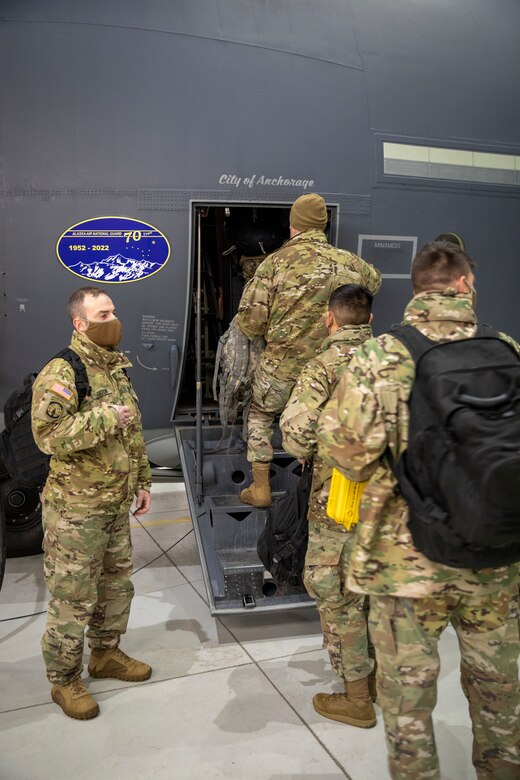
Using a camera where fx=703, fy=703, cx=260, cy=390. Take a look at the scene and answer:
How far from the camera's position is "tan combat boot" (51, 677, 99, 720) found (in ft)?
11.0

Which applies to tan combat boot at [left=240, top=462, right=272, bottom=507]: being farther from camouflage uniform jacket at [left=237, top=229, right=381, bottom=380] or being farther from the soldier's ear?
the soldier's ear

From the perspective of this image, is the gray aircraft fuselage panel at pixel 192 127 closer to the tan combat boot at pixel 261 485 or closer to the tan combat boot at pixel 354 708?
the tan combat boot at pixel 261 485

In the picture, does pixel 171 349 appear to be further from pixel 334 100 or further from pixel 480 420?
pixel 480 420

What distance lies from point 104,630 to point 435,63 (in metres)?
4.57

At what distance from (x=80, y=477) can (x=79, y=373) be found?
0.49 m

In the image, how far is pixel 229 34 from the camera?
16.0 feet

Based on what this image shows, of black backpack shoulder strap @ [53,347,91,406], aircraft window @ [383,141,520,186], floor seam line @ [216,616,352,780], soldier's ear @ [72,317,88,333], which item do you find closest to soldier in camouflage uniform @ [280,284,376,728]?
floor seam line @ [216,616,352,780]

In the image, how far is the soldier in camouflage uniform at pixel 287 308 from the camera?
4.35m

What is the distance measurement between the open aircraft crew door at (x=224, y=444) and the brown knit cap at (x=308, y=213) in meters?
0.54

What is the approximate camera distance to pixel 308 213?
4410 mm

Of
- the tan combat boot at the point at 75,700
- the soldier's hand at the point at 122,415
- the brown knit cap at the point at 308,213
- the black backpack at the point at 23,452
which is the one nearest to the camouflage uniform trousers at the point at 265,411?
the brown knit cap at the point at 308,213

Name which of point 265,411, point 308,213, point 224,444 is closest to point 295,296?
point 308,213

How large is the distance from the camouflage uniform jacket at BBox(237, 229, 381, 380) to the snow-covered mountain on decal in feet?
2.76

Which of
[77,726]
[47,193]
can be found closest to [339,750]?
[77,726]
